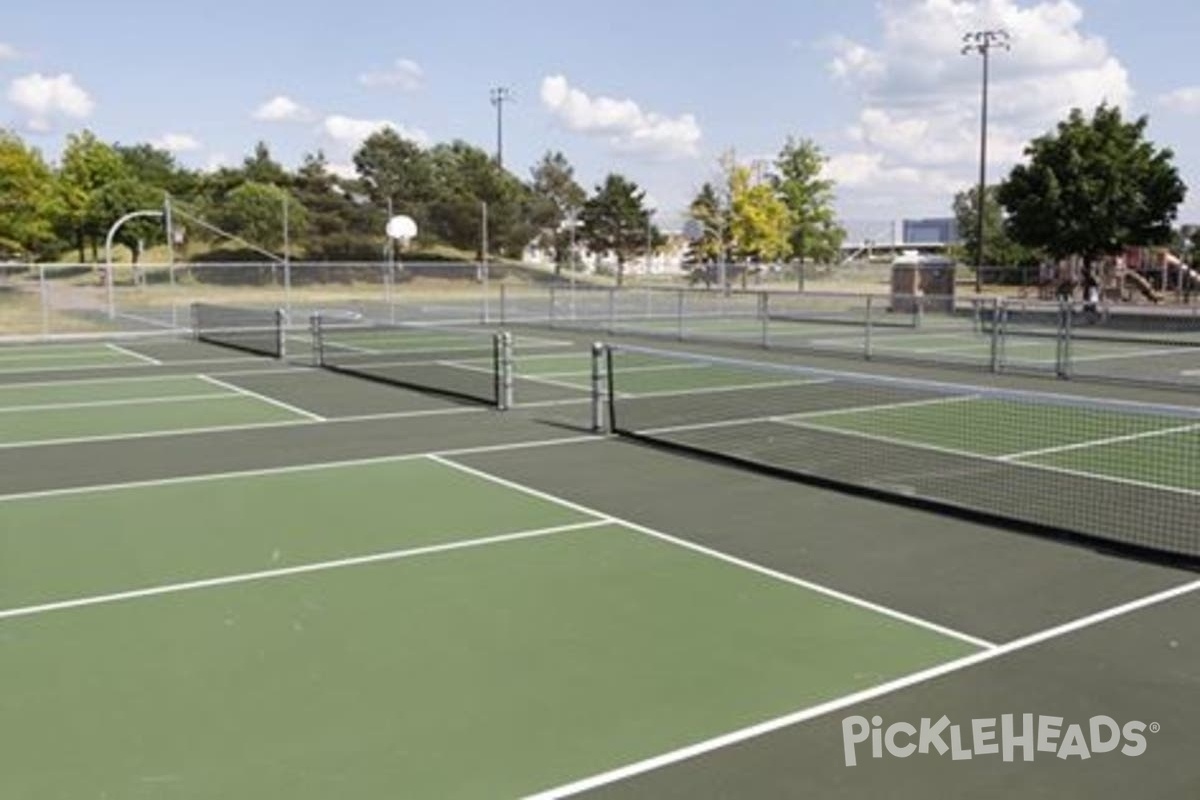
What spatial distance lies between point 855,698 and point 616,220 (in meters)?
75.7

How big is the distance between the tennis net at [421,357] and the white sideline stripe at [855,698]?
9.89 meters

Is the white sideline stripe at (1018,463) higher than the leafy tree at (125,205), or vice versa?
the leafy tree at (125,205)

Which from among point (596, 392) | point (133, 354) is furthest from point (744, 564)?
point (133, 354)

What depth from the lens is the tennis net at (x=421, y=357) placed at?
55.0ft

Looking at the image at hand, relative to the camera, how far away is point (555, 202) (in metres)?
81.0

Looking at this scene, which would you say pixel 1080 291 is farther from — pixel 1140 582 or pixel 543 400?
pixel 1140 582

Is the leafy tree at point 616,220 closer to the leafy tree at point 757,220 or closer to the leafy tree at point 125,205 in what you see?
the leafy tree at point 757,220

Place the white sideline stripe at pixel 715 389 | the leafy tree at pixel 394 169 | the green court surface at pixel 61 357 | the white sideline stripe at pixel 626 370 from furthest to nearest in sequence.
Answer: the leafy tree at pixel 394 169
the green court surface at pixel 61 357
the white sideline stripe at pixel 626 370
the white sideline stripe at pixel 715 389

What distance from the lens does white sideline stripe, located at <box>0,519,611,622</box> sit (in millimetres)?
7094

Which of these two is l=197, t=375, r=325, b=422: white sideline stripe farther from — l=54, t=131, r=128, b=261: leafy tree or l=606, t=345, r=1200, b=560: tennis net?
l=54, t=131, r=128, b=261: leafy tree

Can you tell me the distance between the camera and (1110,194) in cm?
4191

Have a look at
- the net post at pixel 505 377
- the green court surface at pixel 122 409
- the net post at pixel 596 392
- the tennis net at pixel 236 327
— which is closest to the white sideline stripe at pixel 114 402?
the green court surface at pixel 122 409

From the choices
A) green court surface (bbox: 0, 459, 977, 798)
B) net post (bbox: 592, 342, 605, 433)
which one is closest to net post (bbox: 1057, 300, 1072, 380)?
net post (bbox: 592, 342, 605, 433)

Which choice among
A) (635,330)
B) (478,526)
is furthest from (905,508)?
(635,330)
